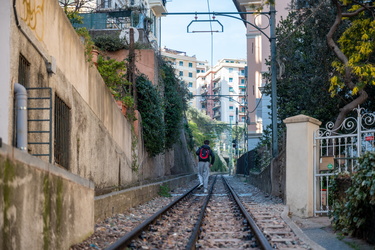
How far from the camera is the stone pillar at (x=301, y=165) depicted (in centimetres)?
1113

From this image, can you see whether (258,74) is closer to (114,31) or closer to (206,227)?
(114,31)

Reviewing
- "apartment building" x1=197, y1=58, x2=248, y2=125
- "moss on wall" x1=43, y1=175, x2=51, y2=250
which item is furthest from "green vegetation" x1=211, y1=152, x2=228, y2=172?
"moss on wall" x1=43, y1=175, x2=51, y2=250

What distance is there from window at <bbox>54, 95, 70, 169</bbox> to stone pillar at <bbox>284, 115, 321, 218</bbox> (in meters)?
4.73

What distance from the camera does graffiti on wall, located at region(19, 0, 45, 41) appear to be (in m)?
7.65

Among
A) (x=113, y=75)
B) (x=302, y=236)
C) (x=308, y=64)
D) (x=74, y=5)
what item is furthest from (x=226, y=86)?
(x=302, y=236)

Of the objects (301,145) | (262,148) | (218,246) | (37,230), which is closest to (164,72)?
→ (262,148)

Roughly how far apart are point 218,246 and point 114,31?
19816mm

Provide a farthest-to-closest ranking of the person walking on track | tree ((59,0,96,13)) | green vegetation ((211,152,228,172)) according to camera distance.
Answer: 1. green vegetation ((211,152,228,172))
2. the person walking on track
3. tree ((59,0,96,13))

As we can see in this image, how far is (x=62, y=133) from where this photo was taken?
9.73 meters

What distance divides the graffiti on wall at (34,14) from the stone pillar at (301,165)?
18.4 feet

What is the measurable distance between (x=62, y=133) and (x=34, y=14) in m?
2.41

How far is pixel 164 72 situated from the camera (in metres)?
26.5

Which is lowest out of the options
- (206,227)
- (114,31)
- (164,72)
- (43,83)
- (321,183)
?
(206,227)

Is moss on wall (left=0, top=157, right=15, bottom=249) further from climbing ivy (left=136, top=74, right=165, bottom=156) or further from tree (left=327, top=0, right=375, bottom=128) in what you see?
climbing ivy (left=136, top=74, right=165, bottom=156)
